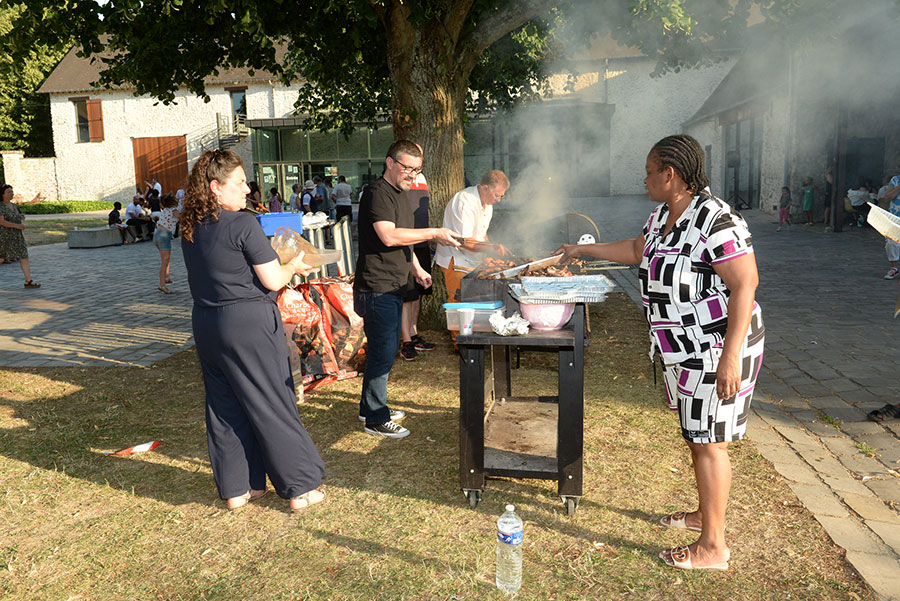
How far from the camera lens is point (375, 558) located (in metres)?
3.15

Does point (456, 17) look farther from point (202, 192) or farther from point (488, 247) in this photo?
point (202, 192)

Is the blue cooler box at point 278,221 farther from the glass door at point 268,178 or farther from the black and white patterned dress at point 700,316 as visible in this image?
the glass door at point 268,178

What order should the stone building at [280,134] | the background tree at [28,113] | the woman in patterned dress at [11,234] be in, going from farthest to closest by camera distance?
1. the background tree at [28,113]
2. the stone building at [280,134]
3. the woman in patterned dress at [11,234]

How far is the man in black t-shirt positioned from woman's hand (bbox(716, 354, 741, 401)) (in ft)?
7.34

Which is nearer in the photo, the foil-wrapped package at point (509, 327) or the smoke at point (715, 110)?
the foil-wrapped package at point (509, 327)

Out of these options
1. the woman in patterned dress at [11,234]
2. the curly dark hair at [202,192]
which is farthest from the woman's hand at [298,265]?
the woman in patterned dress at [11,234]

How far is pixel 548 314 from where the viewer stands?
11.2 ft

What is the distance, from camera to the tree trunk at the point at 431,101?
704 cm

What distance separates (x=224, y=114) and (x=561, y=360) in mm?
35674

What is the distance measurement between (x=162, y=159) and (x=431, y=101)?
33.7m

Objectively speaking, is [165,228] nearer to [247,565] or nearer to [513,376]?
[513,376]

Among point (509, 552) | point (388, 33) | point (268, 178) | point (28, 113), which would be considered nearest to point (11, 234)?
point (388, 33)

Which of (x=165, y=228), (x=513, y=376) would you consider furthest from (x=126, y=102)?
(x=513, y=376)

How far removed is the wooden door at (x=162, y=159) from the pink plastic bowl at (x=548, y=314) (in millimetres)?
36528
